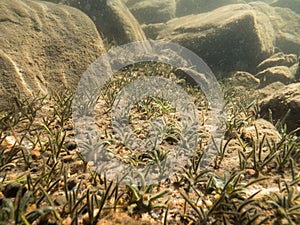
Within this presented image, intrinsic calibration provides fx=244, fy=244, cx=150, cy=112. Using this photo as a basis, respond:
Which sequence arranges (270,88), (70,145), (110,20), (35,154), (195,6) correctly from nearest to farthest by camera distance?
1. (35,154)
2. (70,145)
3. (270,88)
4. (110,20)
5. (195,6)

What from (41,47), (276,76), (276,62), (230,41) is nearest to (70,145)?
(41,47)

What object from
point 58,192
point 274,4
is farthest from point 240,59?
point 274,4

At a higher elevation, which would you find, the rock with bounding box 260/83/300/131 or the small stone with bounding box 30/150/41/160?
the small stone with bounding box 30/150/41/160

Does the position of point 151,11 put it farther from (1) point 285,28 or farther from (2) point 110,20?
(1) point 285,28

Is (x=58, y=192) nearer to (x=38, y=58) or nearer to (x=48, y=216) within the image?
(x=48, y=216)

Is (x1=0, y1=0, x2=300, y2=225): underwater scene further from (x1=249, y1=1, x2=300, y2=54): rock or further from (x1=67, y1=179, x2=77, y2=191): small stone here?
(x1=249, y1=1, x2=300, y2=54): rock

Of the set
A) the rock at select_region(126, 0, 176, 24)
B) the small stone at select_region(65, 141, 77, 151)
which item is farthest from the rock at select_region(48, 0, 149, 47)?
the small stone at select_region(65, 141, 77, 151)
